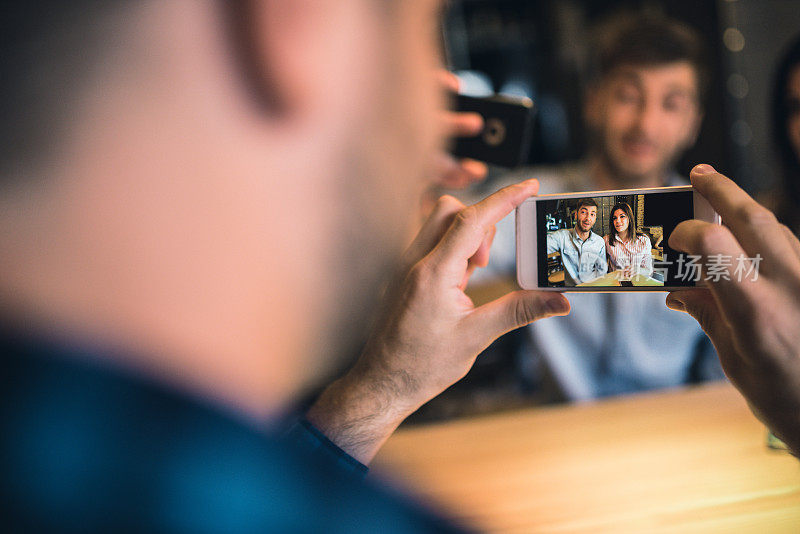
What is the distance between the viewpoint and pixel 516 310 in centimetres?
57

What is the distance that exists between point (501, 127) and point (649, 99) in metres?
0.69

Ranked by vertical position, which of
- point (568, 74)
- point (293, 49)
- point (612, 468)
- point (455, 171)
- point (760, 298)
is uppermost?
point (568, 74)

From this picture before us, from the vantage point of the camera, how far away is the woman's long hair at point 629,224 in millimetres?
543

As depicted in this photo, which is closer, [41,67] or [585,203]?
[41,67]

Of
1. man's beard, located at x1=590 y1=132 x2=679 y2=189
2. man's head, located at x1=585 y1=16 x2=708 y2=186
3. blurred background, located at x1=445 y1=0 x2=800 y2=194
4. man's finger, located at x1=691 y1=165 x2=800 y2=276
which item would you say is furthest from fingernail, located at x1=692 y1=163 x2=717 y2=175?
blurred background, located at x1=445 y1=0 x2=800 y2=194

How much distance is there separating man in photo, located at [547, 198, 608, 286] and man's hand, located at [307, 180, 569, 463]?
0.13ft

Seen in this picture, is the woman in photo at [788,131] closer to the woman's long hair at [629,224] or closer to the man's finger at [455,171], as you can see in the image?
the man's finger at [455,171]

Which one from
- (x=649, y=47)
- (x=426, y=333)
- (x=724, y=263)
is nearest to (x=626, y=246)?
(x=724, y=263)

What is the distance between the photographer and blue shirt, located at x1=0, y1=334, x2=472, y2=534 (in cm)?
28

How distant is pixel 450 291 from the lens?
0.54 meters

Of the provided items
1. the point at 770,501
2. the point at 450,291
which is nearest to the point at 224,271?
the point at 450,291

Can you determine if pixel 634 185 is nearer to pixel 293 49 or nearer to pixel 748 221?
pixel 748 221

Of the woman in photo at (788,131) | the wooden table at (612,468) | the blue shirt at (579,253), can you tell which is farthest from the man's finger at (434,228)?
the woman in photo at (788,131)

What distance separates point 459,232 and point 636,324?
114 cm
